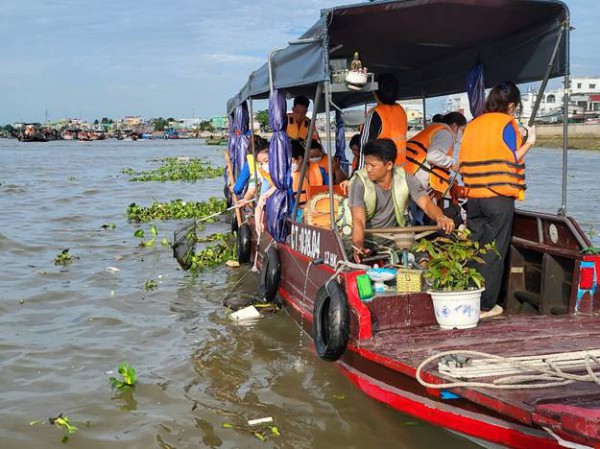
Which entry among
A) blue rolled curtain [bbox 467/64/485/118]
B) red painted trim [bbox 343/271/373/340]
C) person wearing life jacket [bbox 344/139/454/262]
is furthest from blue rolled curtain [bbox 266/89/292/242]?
red painted trim [bbox 343/271/373/340]

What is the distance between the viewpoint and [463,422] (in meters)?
3.21

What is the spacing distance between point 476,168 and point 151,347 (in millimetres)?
3339

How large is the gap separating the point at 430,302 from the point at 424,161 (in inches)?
94.4

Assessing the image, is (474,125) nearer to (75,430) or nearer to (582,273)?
(582,273)

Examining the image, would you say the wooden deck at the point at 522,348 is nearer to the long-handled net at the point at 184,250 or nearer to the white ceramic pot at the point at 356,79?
the white ceramic pot at the point at 356,79

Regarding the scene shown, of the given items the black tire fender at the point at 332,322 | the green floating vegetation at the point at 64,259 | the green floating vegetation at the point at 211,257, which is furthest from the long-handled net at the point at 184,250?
the black tire fender at the point at 332,322

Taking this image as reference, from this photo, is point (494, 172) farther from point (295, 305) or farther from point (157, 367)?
point (157, 367)

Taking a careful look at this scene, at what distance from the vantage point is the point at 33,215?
14.1 m

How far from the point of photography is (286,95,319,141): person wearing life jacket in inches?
298

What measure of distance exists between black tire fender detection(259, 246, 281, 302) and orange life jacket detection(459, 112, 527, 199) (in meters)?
2.34

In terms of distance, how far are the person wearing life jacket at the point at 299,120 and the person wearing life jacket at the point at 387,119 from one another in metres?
1.95

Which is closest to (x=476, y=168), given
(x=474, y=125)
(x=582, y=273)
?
(x=474, y=125)

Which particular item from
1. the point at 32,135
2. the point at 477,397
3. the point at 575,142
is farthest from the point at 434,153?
the point at 32,135

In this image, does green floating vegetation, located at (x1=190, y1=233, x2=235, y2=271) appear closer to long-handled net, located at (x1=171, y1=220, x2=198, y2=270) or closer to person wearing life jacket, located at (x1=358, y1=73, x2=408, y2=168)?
long-handled net, located at (x1=171, y1=220, x2=198, y2=270)
